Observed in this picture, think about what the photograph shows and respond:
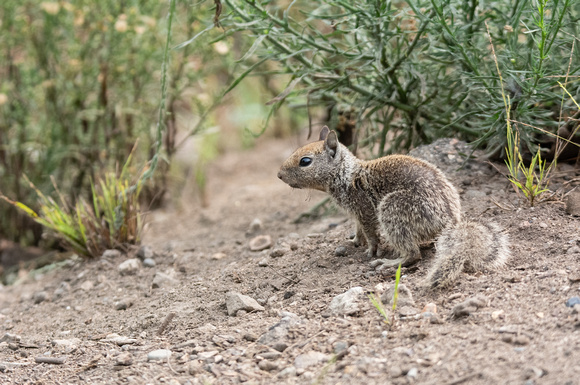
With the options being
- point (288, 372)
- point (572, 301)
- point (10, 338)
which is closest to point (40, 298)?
point (10, 338)

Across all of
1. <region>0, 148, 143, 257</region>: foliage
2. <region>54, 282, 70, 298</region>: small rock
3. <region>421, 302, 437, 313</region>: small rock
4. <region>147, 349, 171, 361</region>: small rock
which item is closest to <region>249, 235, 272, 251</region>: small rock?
<region>0, 148, 143, 257</region>: foliage

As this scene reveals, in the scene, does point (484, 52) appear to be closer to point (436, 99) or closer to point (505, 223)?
point (436, 99)

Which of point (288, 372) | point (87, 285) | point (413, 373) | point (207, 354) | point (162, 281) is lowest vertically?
Result: point (87, 285)

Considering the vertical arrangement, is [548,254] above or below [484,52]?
below

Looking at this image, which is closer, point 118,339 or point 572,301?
point 572,301

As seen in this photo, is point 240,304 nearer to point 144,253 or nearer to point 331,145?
point 331,145

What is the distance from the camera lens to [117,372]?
116 inches

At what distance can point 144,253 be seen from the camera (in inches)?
193

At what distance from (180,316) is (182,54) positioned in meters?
3.26

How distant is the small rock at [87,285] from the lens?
4551mm

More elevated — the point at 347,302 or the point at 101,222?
the point at 347,302

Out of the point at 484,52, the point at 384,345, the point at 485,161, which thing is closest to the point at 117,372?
the point at 384,345

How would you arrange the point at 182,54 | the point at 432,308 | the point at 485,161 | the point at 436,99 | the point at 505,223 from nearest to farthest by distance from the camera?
the point at 432,308
the point at 505,223
the point at 485,161
the point at 436,99
the point at 182,54

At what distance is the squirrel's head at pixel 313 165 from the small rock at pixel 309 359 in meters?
1.55
